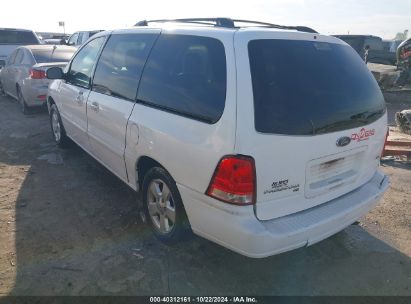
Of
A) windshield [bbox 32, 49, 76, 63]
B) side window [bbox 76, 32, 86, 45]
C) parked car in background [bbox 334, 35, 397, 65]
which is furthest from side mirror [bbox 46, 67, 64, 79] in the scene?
parked car in background [bbox 334, 35, 397, 65]

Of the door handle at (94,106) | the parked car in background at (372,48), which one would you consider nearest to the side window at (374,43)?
the parked car in background at (372,48)

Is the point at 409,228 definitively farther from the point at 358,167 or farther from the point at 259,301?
the point at 259,301

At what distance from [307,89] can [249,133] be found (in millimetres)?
607

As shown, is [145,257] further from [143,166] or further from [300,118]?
[300,118]

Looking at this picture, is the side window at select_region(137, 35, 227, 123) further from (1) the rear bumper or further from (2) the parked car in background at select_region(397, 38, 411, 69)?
(2) the parked car in background at select_region(397, 38, 411, 69)

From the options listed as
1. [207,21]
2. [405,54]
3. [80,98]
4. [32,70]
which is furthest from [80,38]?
[207,21]

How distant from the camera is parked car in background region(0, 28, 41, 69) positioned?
13.4 metres

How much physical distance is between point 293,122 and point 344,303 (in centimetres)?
142

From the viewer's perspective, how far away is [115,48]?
401cm

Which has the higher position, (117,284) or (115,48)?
(115,48)

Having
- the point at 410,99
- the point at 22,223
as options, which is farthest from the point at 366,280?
the point at 410,99

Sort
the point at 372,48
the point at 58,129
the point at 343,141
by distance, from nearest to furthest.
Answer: the point at 343,141 < the point at 58,129 < the point at 372,48

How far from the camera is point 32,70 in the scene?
8.18 meters

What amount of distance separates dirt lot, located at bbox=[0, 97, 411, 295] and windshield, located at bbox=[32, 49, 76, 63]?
5060 mm
